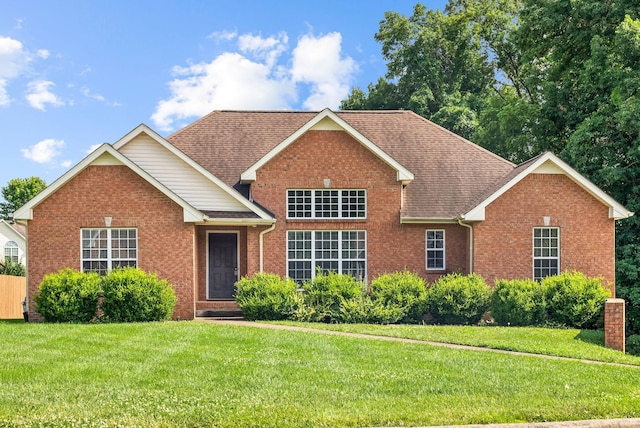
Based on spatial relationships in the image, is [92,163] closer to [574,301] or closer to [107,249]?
[107,249]

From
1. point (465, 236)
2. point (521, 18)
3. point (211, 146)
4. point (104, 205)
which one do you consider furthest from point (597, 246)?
point (104, 205)

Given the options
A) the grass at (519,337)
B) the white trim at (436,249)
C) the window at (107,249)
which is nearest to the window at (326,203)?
the white trim at (436,249)

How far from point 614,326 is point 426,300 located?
17.6 feet

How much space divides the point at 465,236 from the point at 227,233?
26.5 feet

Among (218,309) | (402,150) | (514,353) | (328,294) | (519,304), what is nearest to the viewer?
(514,353)

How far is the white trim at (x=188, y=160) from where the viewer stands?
21.0 metres

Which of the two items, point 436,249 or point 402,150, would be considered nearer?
point 436,249

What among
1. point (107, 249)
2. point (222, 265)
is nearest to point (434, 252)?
→ point (222, 265)

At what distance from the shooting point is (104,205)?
64.3 feet

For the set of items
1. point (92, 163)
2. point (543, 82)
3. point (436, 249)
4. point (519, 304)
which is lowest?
point (519, 304)

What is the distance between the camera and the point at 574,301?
19.0 metres

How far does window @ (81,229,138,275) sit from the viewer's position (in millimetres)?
19719

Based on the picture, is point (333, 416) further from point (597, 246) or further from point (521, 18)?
point (521, 18)

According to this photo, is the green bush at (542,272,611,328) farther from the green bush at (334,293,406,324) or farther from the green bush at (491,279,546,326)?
the green bush at (334,293,406,324)
